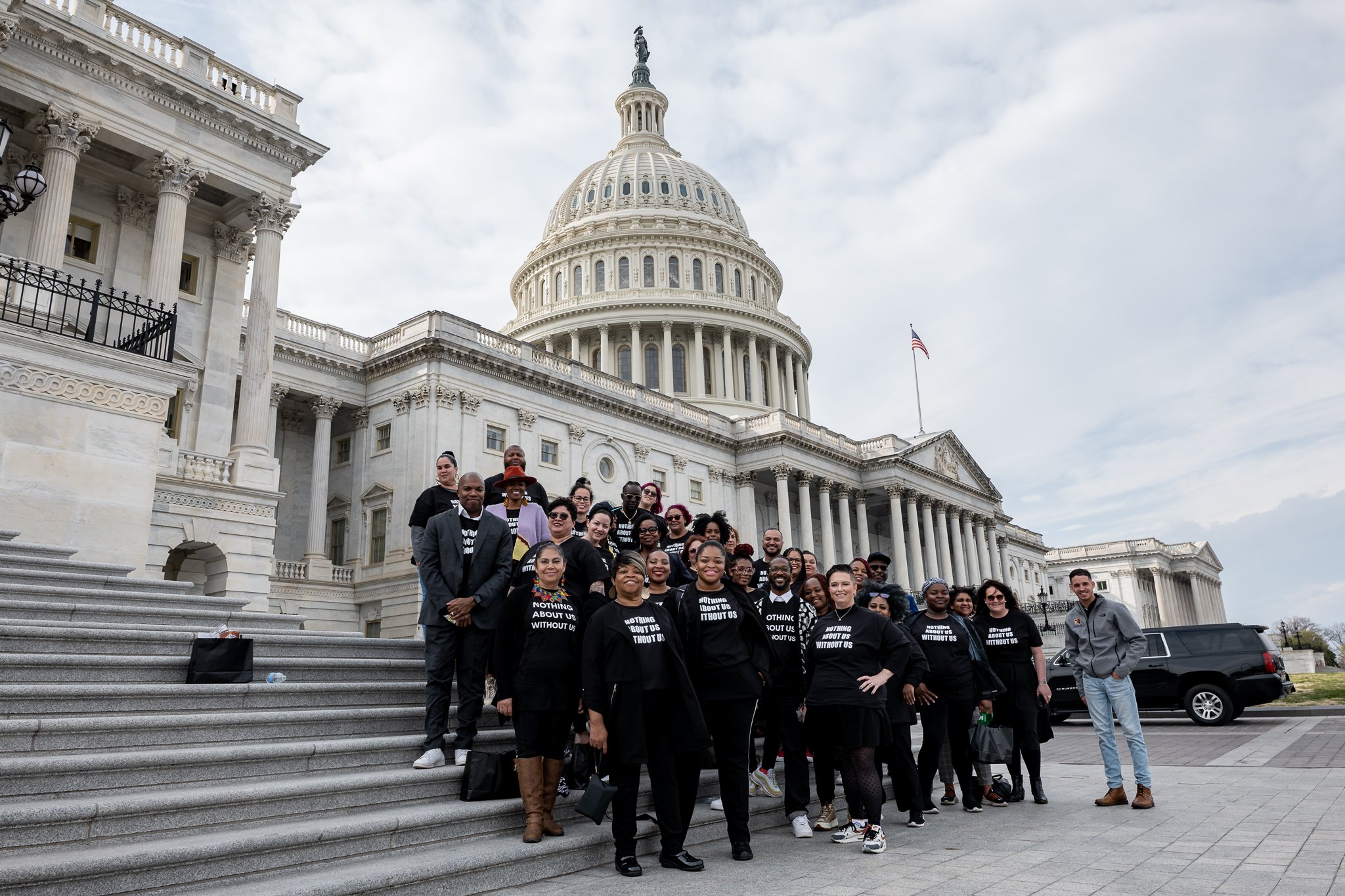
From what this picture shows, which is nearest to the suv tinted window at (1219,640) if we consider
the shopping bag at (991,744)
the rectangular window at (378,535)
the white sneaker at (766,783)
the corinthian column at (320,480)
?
the shopping bag at (991,744)

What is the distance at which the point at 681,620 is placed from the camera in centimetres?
742

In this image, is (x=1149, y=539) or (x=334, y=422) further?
(x=1149, y=539)

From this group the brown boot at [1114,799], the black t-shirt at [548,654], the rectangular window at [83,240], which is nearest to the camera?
the black t-shirt at [548,654]

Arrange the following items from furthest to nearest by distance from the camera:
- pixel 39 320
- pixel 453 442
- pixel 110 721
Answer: pixel 453 442, pixel 39 320, pixel 110 721

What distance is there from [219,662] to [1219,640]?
18.5 metres

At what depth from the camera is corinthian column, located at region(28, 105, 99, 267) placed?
57.9ft

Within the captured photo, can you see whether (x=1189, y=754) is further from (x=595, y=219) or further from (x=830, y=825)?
(x=595, y=219)

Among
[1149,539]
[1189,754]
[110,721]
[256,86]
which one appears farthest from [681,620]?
[1149,539]

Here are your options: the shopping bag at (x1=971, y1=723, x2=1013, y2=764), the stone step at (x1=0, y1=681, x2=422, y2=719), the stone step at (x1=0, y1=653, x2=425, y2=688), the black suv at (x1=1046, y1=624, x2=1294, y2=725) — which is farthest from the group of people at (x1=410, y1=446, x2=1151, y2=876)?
the black suv at (x1=1046, y1=624, x2=1294, y2=725)

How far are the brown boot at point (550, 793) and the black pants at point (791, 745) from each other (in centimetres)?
A: 224

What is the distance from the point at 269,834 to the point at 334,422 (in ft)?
119

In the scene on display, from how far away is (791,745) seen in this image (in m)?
8.07

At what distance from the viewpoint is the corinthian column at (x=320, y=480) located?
35.0m

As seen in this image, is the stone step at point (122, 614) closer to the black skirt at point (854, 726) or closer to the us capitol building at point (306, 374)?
the us capitol building at point (306, 374)
